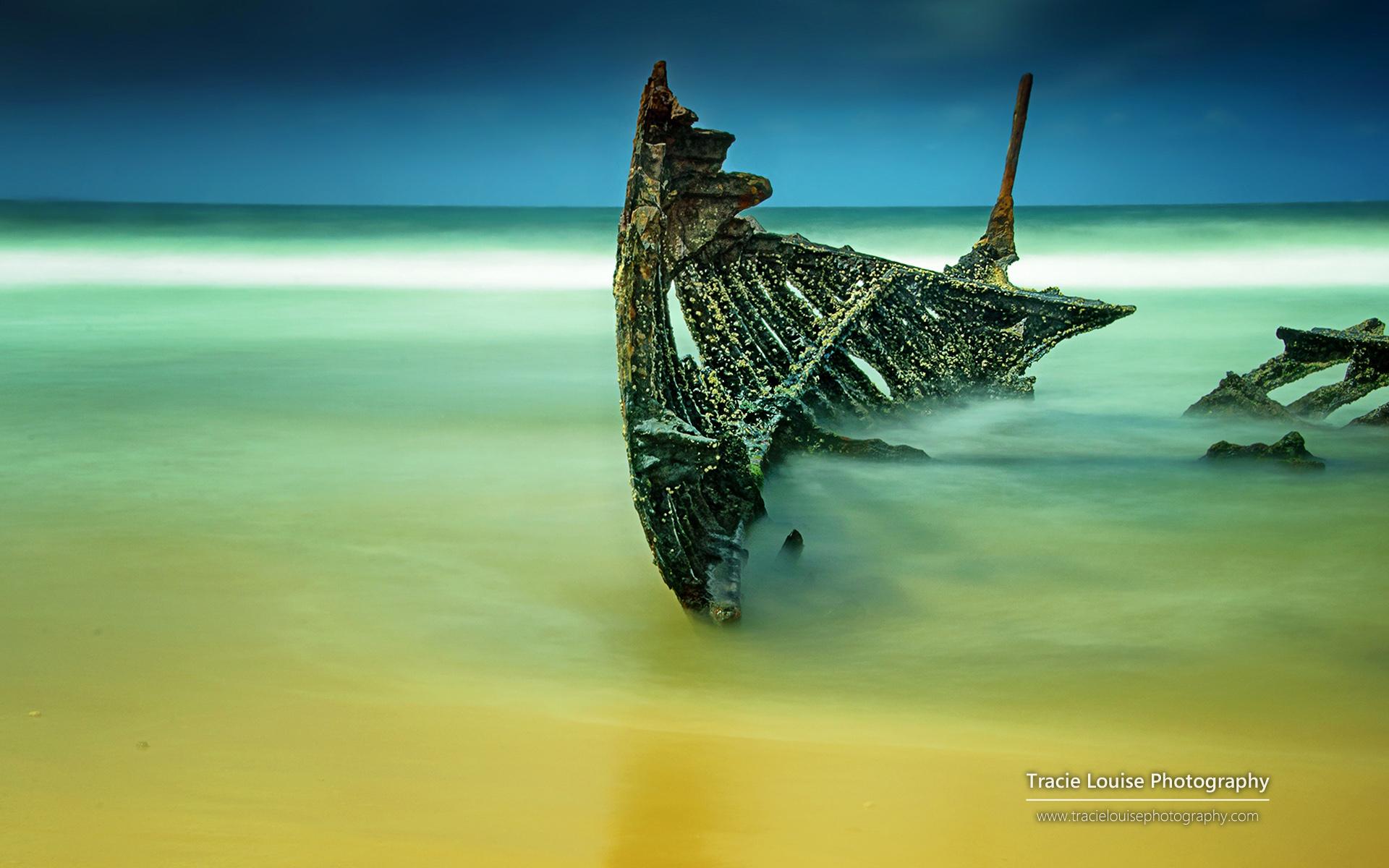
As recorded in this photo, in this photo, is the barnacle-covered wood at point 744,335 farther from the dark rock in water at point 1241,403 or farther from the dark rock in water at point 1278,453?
A: the dark rock in water at point 1278,453

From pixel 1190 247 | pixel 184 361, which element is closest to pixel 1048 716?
pixel 184 361

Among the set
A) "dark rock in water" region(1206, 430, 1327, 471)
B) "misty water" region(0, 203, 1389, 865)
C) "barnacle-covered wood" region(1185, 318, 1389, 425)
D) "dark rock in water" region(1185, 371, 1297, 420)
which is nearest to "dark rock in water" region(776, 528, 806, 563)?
"misty water" region(0, 203, 1389, 865)

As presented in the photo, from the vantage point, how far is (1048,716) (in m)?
3.51

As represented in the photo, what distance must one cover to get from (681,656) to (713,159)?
2.44 metres

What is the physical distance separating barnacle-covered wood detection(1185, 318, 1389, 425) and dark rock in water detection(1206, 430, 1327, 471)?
100 centimetres

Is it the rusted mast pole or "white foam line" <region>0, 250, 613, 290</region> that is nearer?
the rusted mast pole

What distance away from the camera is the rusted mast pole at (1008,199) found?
28.5 ft

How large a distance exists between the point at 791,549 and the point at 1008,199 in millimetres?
4851

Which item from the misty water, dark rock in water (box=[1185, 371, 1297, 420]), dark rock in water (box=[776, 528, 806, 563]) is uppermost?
dark rock in water (box=[1185, 371, 1297, 420])

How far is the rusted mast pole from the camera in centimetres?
868

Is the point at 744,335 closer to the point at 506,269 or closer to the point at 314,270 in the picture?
the point at 506,269

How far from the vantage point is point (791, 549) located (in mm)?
4801

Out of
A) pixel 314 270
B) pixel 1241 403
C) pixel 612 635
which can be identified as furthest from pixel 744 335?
pixel 314 270

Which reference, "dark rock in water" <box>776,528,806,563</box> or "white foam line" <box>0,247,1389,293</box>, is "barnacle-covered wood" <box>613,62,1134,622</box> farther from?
"white foam line" <box>0,247,1389,293</box>
